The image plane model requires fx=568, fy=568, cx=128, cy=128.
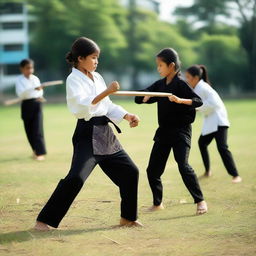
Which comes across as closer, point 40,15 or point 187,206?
point 187,206

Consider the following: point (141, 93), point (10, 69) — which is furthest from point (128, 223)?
point (10, 69)

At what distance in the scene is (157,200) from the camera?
6.33 m

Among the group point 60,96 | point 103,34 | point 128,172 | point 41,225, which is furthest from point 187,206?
point 103,34

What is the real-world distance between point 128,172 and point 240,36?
146 ft

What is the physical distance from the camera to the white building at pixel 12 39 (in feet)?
181

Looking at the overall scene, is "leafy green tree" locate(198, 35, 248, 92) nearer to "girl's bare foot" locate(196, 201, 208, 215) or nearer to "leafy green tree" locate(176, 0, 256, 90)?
"leafy green tree" locate(176, 0, 256, 90)

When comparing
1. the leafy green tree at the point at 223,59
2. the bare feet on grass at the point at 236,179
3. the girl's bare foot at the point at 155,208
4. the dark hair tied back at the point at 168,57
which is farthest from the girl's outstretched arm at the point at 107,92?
the leafy green tree at the point at 223,59

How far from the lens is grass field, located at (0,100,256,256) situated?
15.5 feet

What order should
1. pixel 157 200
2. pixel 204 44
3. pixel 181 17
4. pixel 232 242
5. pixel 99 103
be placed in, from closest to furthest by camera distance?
pixel 232 242
pixel 99 103
pixel 157 200
pixel 204 44
pixel 181 17

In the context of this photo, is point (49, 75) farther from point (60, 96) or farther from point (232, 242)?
point (232, 242)

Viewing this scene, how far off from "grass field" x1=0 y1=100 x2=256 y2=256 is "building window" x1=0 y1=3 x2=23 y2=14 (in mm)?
44771

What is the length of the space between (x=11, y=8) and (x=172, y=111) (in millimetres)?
51083

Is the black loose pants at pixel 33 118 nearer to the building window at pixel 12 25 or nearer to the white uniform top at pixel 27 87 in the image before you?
the white uniform top at pixel 27 87

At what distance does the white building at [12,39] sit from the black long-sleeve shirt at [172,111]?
158ft
